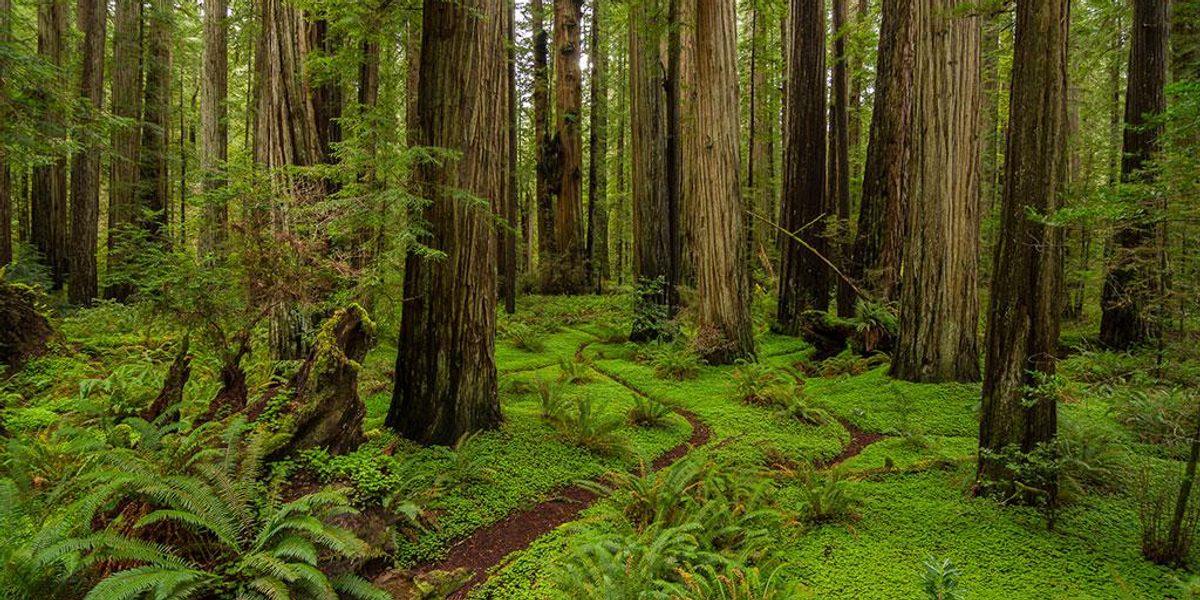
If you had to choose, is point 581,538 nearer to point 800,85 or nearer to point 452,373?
point 452,373

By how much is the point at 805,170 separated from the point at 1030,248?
7.07 meters

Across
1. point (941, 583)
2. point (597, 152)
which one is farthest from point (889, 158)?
point (597, 152)

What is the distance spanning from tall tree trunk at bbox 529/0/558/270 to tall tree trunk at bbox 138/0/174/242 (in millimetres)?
9674

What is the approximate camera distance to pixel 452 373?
4.96m

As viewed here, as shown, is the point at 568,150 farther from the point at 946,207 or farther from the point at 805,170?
the point at 946,207

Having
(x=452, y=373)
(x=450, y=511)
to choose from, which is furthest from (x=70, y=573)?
(x=452, y=373)

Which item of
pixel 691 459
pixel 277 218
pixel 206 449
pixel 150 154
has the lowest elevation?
pixel 691 459

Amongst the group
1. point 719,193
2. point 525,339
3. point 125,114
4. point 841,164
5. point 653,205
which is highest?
point 125,114

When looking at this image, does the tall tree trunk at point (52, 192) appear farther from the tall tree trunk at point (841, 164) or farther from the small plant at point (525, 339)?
the tall tree trunk at point (841, 164)

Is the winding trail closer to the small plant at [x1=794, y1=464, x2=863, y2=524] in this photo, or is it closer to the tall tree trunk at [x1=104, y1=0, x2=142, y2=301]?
the small plant at [x1=794, y1=464, x2=863, y2=524]

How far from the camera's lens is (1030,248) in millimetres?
3664

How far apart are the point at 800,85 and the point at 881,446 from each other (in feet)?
23.1

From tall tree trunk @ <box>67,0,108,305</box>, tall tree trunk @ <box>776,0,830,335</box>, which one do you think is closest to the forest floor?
tall tree trunk @ <box>776,0,830,335</box>

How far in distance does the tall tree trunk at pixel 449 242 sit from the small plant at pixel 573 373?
2721mm
